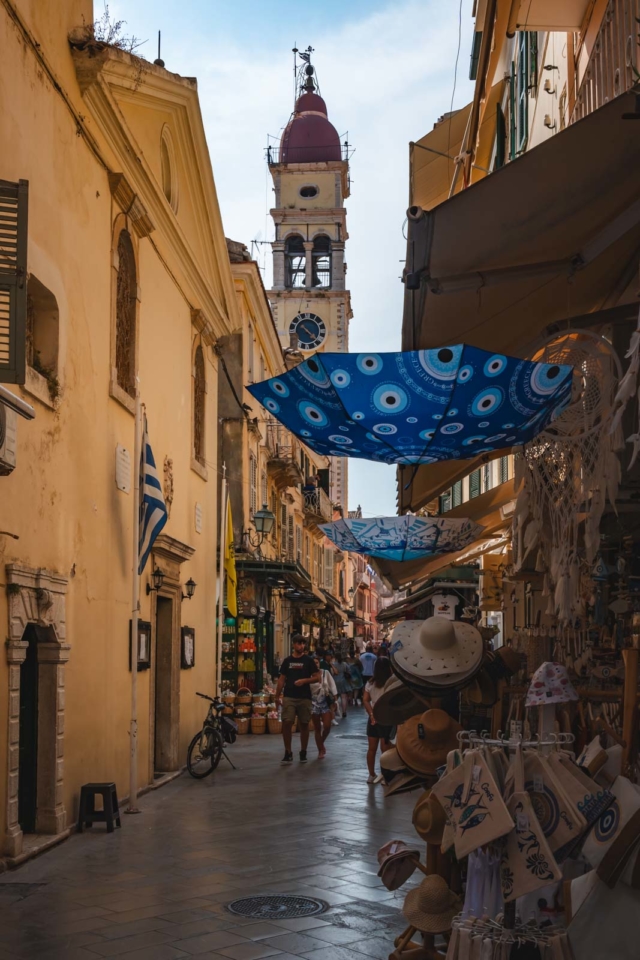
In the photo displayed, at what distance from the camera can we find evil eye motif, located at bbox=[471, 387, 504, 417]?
5.53m

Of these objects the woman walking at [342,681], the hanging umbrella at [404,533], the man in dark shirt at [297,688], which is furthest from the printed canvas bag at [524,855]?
the woman walking at [342,681]

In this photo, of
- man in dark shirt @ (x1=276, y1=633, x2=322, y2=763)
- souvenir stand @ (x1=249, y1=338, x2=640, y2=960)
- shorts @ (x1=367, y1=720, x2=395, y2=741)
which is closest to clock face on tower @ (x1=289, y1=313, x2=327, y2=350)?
man in dark shirt @ (x1=276, y1=633, x2=322, y2=763)

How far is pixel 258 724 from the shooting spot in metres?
21.5

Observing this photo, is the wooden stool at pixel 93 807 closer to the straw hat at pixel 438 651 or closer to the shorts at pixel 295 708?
the straw hat at pixel 438 651

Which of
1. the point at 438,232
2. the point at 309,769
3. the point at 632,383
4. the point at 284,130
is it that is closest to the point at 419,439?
the point at 438,232

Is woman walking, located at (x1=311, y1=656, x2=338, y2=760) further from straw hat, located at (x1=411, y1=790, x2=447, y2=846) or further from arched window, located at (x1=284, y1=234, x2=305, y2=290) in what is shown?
arched window, located at (x1=284, y1=234, x2=305, y2=290)

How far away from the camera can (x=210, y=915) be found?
22.0ft

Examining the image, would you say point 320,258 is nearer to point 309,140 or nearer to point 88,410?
point 309,140

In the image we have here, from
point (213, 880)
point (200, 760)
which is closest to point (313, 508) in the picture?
point (200, 760)

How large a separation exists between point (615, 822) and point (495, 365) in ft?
7.28

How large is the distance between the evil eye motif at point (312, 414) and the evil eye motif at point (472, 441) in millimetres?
804

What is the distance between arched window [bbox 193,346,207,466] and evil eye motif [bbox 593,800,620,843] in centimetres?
1280

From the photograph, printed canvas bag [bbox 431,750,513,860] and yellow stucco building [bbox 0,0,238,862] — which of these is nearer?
printed canvas bag [bbox 431,750,513,860]

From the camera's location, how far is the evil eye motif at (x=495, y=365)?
5325 millimetres
